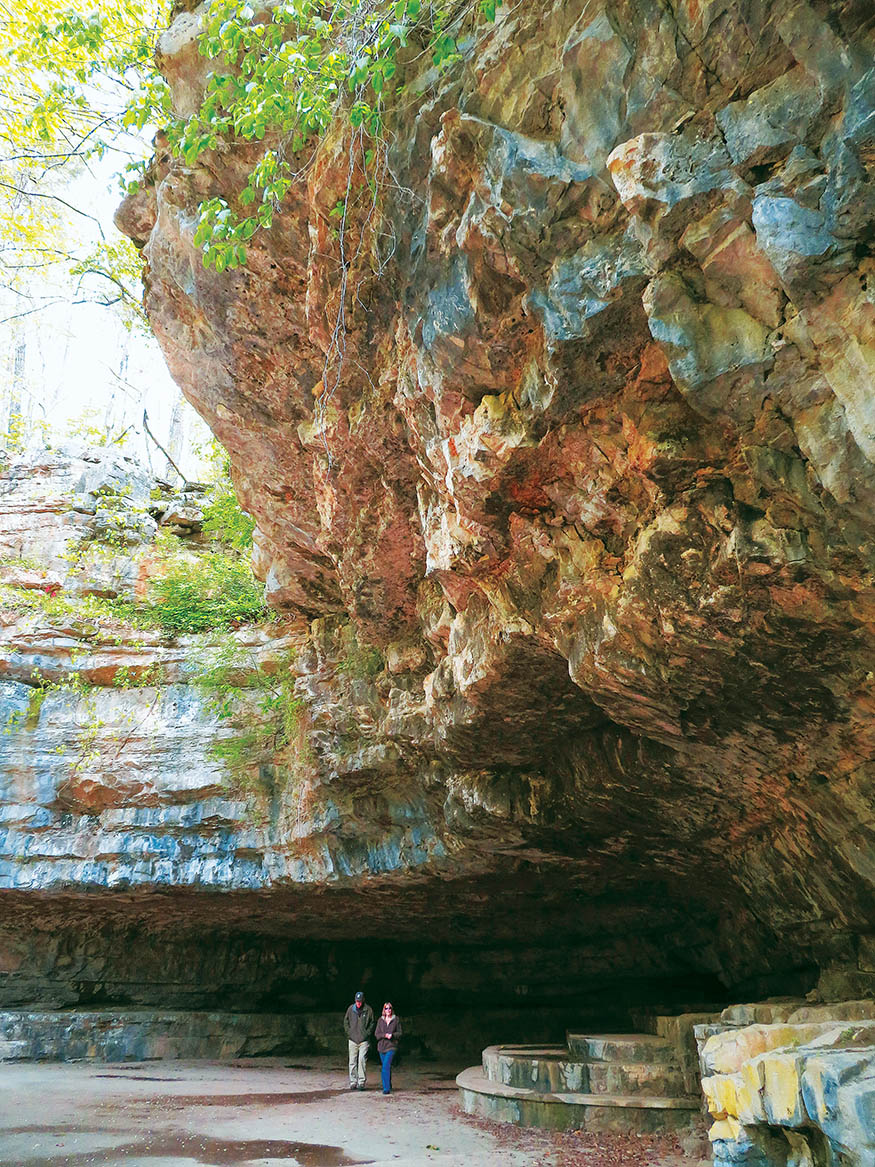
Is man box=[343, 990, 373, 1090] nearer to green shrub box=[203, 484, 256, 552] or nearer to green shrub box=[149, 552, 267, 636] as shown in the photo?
green shrub box=[149, 552, 267, 636]

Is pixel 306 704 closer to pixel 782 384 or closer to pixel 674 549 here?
pixel 674 549

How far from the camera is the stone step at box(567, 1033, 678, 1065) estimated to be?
317 inches

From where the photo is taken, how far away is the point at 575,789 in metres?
8.51

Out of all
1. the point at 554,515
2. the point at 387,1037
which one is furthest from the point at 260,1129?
the point at 554,515

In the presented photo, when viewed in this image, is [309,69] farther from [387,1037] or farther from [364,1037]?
[364,1037]

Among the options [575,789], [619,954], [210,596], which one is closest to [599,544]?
[575,789]

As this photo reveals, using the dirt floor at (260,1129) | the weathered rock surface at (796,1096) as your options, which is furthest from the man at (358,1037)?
the weathered rock surface at (796,1096)

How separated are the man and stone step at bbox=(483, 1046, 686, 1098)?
2478mm

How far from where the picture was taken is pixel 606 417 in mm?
4785

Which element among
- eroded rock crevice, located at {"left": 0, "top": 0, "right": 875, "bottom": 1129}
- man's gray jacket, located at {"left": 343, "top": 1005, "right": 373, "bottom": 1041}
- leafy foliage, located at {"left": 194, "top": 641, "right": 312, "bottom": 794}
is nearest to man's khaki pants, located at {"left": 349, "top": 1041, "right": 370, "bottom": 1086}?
man's gray jacket, located at {"left": 343, "top": 1005, "right": 373, "bottom": 1041}

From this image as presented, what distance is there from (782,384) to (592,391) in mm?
1148

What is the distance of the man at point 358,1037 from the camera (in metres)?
10.4

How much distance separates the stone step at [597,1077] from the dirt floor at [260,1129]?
660mm

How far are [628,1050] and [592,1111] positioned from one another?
104 centimetres
